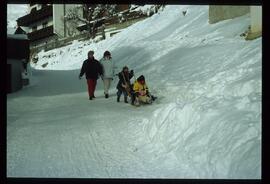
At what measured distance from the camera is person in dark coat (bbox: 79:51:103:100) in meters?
11.9

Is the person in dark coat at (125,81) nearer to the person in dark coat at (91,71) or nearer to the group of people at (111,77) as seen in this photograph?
the group of people at (111,77)

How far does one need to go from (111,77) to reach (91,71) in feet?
2.40

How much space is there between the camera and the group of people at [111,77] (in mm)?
10805

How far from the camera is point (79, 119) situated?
368 inches

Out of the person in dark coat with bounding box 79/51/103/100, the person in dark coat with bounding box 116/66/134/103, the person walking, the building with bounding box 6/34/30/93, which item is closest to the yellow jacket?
the person in dark coat with bounding box 116/66/134/103

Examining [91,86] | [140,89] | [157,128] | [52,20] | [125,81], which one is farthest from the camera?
[52,20]

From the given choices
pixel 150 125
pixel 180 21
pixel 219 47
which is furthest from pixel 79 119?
pixel 180 21

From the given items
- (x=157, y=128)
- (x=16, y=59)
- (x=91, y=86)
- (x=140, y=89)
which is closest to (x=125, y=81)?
(x=140, y=89)

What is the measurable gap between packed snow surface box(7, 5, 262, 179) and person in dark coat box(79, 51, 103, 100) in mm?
351

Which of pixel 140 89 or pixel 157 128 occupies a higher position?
pixel 140 89

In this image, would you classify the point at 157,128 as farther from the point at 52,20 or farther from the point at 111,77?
the point at 52,20

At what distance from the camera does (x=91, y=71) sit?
12.2m

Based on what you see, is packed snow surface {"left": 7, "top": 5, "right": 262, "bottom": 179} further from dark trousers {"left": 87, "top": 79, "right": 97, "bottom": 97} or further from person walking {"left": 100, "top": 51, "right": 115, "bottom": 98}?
person walking {"left": 100, "top": 51, "right": 115, "bottom": 98}
